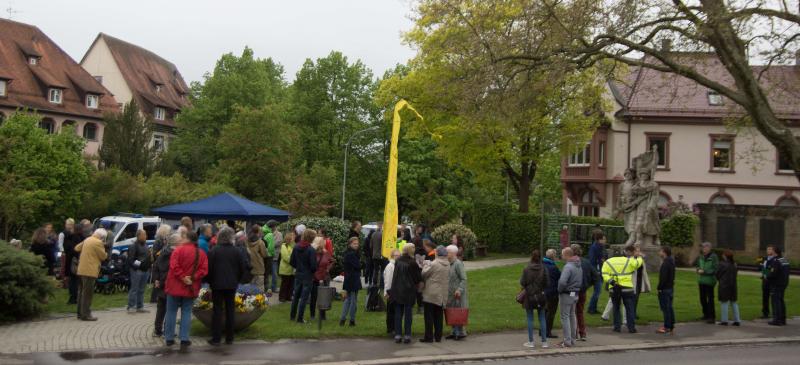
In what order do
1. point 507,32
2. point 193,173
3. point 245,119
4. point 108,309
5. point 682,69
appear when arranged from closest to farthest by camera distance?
point 108,309
point 682,69
point 507,32
point 245,119
point 193,173

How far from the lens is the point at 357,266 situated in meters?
13.6

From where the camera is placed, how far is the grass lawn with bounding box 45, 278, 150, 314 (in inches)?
583

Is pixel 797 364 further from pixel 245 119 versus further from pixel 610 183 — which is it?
pixel 245 119

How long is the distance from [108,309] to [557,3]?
12.3m

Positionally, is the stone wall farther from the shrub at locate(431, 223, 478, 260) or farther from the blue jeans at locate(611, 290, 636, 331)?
the blue jeans at locate(611, 290, 636, 331)

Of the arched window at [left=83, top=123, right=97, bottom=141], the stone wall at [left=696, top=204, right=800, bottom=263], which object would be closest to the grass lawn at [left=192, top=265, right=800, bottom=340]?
the stone wall at [left=696, top=204, right=800, bottom=263]

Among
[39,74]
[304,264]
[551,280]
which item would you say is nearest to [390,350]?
[304,264]

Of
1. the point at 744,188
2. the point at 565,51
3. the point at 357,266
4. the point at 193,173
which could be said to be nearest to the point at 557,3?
the point at 565,51

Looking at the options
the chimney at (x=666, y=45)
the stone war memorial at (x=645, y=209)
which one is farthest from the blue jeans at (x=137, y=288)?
the stone war memorial at (x=645, y=209)

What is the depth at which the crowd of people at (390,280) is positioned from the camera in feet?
38.2

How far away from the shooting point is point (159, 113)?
2554 inches

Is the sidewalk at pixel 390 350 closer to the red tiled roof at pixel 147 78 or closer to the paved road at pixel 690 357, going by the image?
the paved road at pixel 690 357

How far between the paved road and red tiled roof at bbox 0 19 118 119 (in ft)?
152

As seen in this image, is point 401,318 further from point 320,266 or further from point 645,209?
point 645,209
